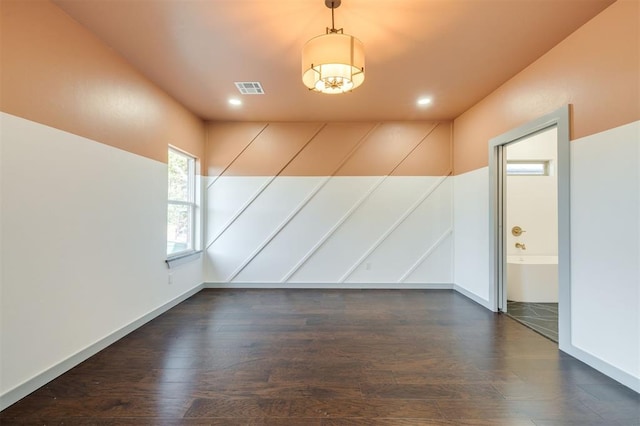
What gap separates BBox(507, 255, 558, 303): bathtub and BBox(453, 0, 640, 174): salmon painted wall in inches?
79.4

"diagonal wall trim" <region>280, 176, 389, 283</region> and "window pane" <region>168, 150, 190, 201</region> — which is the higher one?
"window pane" <region>168, 150, 190, 201</region>

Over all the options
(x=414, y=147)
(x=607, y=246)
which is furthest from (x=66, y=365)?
(x=414, y=147)

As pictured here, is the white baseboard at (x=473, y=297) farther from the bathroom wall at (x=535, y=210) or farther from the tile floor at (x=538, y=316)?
the bathroom wall at (x=535, y=210)

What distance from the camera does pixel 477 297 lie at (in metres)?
3.95

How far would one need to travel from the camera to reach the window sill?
12.1 ft

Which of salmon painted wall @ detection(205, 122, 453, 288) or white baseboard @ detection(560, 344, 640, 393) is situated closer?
white baseboard @ detection(560, 344, 640, 393)

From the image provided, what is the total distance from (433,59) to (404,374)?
9.43 ft

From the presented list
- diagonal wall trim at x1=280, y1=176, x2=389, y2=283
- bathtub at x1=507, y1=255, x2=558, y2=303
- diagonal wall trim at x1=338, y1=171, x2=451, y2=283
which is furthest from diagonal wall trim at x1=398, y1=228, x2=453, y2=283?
diagonal wall trim at x1=280, y1=176, x2=389, y2=283

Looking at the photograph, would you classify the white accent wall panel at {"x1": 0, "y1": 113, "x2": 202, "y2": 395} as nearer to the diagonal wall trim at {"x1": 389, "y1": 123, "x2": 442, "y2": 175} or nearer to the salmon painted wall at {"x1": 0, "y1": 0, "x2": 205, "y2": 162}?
the salmon painted wall at {"x1": 0, "y1": 0, "x2": 205, "y2": 162}

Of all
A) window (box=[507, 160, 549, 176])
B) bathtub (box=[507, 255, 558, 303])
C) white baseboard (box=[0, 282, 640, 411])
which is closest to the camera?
white baseboard (box=[0, 282, 640, 411])

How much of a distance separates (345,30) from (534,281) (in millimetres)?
4047

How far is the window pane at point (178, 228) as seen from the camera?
3926 mm

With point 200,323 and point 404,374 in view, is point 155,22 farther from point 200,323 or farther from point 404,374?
point 404,374

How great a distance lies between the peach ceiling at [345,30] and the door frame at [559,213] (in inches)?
Result: 26.5
